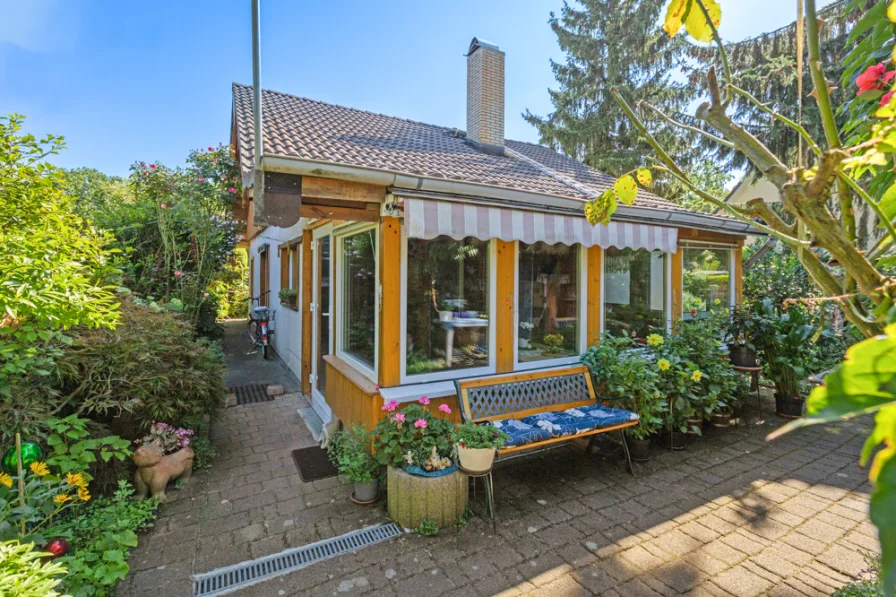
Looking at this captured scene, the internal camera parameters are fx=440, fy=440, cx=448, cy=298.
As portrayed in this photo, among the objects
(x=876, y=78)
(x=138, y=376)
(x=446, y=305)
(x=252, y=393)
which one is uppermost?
(x=876, y=78)

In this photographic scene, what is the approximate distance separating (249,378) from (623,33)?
22.5 metres

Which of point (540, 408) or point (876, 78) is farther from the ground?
point (876, 78)

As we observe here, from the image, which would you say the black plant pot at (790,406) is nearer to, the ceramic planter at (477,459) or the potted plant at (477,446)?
the potted plant at (477,446)

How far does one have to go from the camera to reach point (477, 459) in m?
4.73

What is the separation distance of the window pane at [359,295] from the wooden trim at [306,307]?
2022 millimetres

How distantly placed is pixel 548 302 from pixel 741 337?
4.20 meters

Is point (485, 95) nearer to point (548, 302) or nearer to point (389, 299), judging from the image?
point (548, 302)

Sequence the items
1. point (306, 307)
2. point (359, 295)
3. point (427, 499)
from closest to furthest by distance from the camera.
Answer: point (427, 499) < point (359, 295) < point (306, 307)

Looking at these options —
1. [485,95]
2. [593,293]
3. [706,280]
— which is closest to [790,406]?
[706,280]

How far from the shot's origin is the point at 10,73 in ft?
24.1

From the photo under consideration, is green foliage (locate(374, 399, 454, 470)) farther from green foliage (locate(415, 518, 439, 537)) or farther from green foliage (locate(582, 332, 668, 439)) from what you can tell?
green foliage (locate(582, 332, 668, 439))

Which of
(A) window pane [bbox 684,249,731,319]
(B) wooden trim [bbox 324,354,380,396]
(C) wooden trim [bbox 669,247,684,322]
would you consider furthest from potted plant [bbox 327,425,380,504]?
(A) window pane [bbox 684,249,731,319]

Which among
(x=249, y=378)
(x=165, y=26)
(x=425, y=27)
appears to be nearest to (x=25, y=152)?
(x=165, y=26)

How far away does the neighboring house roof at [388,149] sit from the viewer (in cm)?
608
